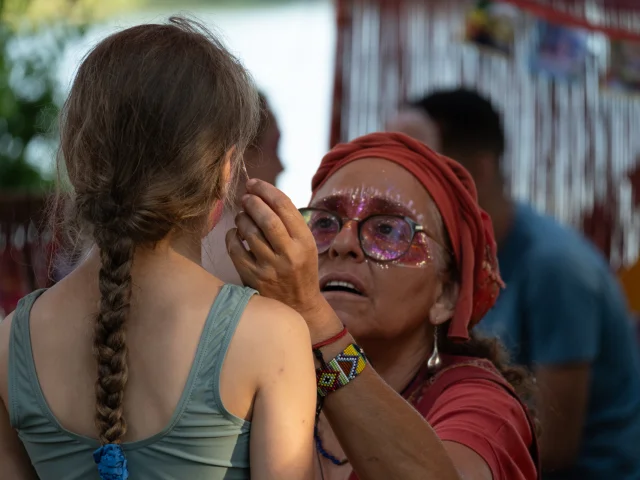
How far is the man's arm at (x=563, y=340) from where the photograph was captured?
3434 millimetres

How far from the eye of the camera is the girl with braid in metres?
1.43

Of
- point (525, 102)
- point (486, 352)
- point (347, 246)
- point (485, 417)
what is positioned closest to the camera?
point (485, 417)

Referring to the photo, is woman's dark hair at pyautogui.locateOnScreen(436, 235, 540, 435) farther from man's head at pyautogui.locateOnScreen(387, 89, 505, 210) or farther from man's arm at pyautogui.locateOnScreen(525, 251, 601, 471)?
man's head at pyautogui.locateOnScreen(387, 89, 505, 210)

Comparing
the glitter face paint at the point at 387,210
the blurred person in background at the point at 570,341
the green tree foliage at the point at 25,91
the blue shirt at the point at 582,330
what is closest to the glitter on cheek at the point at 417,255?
the glitter face paint at the point at 387,210

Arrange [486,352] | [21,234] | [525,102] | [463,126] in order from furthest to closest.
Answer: [525,102] < [463,126] < [21,234] < [486,352]

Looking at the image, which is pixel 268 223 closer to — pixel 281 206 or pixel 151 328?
pixel 281 206

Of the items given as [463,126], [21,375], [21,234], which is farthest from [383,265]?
[463,126]

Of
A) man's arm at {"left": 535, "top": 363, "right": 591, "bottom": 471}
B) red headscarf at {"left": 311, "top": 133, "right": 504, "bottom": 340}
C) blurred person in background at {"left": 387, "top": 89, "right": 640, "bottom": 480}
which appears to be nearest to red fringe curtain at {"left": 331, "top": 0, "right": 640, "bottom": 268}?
blurred person in background at {"left": 387, "top": 89, "right": 640, "bottom": 480}

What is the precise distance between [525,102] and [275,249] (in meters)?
3.13

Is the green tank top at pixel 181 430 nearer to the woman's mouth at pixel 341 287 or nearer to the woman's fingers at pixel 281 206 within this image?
the woman's fingers at pixel 281 206

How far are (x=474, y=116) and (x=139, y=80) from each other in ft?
9.32

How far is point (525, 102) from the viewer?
4477 millimetres

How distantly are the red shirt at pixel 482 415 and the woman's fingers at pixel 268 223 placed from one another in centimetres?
52

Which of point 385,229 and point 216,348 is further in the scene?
point 385,229
